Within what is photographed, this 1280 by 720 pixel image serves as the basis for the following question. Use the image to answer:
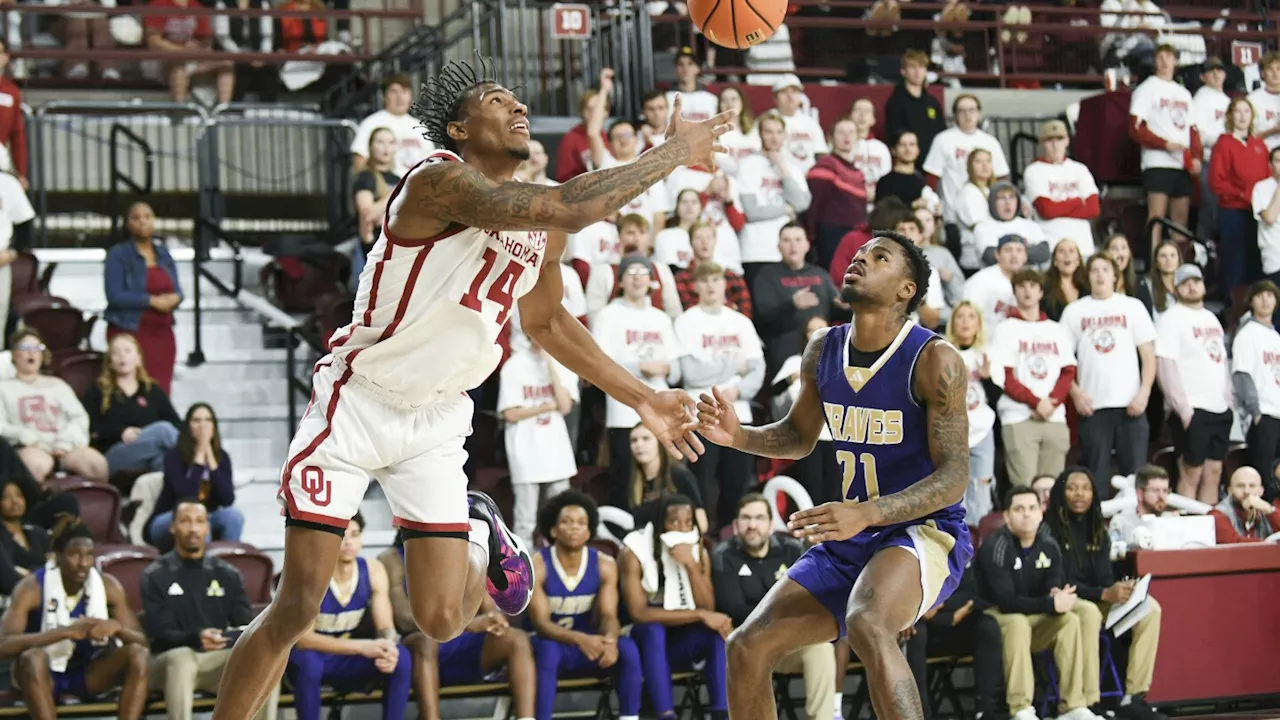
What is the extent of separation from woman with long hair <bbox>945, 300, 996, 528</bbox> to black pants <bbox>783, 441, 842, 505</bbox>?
0.99 m

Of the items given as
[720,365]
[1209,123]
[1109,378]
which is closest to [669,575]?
[720,365]

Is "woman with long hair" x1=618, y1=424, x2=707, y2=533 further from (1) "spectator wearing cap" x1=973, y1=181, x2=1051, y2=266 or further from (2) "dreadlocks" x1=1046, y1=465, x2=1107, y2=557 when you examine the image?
(1) "spectator wearing cap" x1=973, y1=181, x2=1051, y2=266

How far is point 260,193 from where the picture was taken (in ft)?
50.0

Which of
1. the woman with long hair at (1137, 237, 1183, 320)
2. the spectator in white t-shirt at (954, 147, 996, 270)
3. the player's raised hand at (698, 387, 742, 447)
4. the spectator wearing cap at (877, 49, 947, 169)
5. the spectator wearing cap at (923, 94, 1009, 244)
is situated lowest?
the player's raised hand at (698, 387, 742, 447)

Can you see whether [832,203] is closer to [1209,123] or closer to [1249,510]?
[1249,510]

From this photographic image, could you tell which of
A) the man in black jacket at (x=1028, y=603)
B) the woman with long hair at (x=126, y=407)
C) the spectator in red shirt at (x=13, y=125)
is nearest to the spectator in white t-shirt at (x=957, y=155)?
the man in black jacket at (x=1028, y=603)

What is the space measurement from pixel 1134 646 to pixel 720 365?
3.08m

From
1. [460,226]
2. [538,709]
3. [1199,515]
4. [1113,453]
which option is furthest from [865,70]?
[460,226]

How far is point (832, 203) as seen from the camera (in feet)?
42.3

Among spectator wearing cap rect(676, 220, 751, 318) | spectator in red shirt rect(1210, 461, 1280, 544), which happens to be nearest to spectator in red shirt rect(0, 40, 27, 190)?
spectator wearing cap rect(676, 220, 751, 318)

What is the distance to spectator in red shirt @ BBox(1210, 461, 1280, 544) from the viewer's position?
11367 mm

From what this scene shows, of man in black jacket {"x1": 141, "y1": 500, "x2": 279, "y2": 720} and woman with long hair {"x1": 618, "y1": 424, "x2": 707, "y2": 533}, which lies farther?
woman with long hair {"x1": 618, "y1": 424, "x2": 707, "y2": 533}

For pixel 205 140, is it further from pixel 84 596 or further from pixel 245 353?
pixel 84 596

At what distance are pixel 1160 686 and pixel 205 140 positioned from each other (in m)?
8.71
